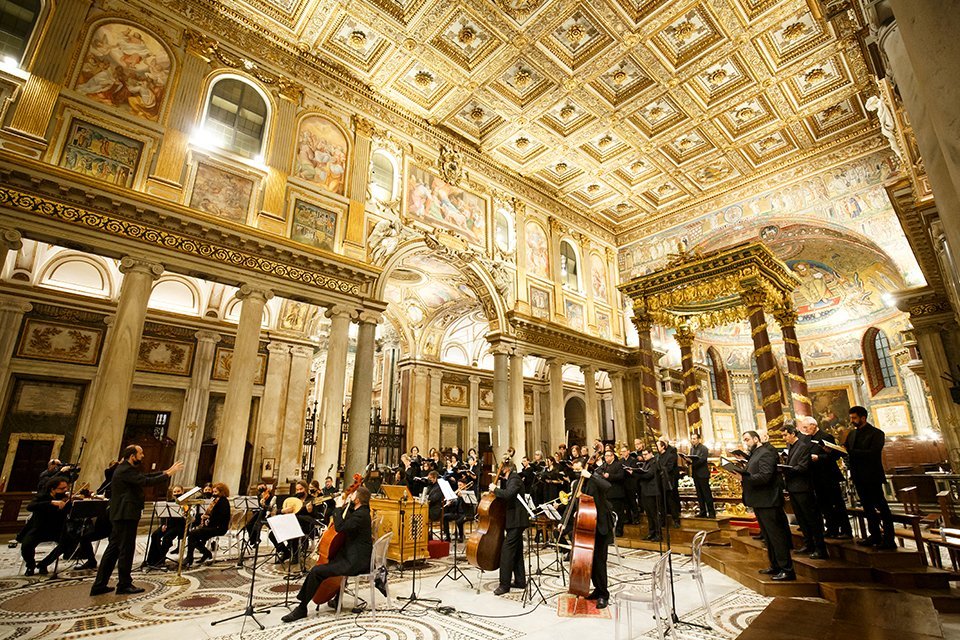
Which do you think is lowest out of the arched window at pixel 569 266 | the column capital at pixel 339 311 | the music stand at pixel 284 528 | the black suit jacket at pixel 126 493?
the music stand at pixel 284 528

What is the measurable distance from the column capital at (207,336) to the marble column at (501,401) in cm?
869

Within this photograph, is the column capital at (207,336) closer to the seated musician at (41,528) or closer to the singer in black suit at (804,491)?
the seated musician at (41,528)

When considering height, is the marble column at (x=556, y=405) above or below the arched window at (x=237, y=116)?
below

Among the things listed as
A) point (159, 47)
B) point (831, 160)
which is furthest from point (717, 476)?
point (159, 47)

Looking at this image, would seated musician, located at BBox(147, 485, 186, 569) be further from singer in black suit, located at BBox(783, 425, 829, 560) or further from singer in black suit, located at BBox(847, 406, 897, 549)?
singer in black suit, located at BBox(847, 406, 897, 549)

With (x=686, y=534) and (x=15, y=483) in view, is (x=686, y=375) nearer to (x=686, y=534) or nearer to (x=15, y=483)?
(x=686, y=534)

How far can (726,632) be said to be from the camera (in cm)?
420

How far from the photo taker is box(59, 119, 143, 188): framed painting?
886 centimetres

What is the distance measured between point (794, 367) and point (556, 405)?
7348 millimetres

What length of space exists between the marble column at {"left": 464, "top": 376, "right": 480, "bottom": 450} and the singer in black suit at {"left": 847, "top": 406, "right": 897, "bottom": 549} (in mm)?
16179

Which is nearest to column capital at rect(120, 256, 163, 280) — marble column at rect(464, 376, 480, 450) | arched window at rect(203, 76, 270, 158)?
arched window at rect(203, 76, 270, 158)

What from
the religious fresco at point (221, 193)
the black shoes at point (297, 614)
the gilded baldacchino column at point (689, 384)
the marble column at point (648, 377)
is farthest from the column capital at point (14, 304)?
the gilded baldacchino column at point (689, 384)

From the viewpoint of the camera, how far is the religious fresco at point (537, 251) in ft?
57.3

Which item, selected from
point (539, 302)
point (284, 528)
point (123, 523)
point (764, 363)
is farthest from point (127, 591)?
point (764, 363)
